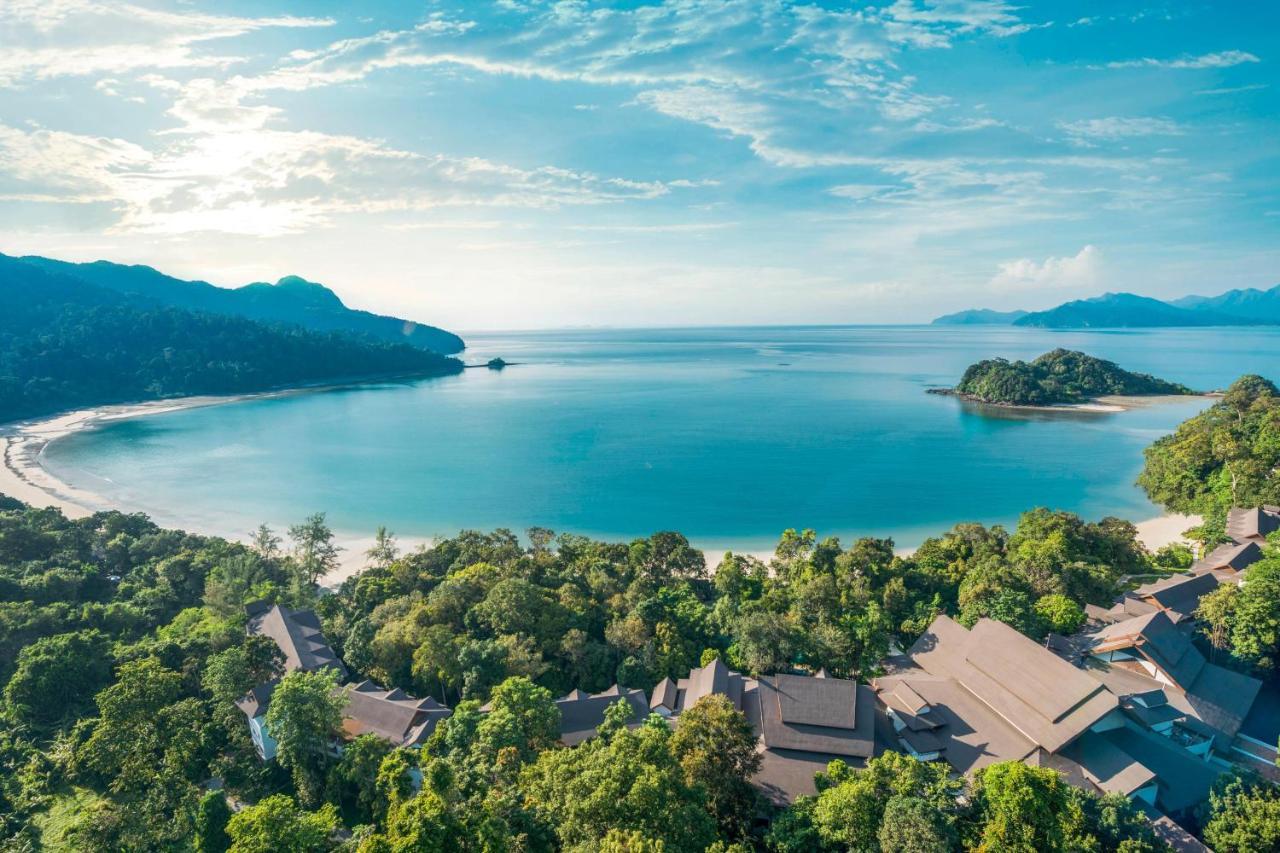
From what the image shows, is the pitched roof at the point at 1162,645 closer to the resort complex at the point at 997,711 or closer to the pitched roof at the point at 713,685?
the resort complex at the point at 997,711

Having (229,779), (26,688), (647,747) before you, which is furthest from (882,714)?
(26,688)

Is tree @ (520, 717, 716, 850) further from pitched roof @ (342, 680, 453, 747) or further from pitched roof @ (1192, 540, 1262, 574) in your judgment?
pitched roof @ (1192, 540, 1262, 574)

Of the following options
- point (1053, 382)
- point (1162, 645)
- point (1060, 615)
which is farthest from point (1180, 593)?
point (1053, 382)

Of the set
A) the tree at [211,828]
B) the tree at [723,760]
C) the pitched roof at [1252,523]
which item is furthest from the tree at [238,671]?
the pitched roof at [1252,523]

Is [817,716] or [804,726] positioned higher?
[817,716]

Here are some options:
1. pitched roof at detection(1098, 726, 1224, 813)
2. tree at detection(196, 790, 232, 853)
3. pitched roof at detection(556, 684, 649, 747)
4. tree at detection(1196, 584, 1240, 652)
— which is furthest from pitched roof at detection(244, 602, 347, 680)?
tree at detection(1196, 584, 1240, 652)

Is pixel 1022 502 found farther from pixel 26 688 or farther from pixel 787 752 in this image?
pixel 26 688

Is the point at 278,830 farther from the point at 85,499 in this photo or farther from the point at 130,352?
the point at 130,352
